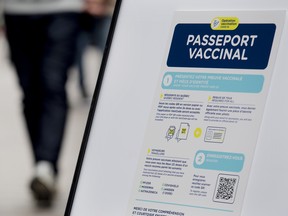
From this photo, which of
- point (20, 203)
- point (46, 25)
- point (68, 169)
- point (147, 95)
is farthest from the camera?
point (68, 169)

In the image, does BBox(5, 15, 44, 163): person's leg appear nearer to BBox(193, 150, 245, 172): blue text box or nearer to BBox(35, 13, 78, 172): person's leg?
BBox(35, 13, 78, 172): person's leg

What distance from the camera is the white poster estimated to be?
3.67 ft

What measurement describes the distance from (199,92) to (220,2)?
0.13 metres

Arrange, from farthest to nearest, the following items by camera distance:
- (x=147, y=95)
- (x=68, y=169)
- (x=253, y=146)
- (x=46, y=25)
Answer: (x=68, y=169), (x=46, y=25), (x=147, y=95), (x=253, y=146)

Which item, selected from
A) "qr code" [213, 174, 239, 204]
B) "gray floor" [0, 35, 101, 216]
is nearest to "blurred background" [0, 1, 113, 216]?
"gray floor" [0, 35, 101, 216]

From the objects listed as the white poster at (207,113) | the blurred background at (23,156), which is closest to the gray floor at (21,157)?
the blurred background at (23,156)

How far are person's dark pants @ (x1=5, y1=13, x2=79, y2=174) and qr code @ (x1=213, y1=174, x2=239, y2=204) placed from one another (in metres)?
2.74

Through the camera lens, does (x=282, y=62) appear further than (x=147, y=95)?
No

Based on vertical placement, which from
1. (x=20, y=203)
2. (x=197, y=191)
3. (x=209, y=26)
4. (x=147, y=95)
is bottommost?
(x=20, y=203)

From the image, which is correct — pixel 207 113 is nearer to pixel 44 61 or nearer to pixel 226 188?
pixel 226 188

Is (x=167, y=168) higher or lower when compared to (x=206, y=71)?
lower

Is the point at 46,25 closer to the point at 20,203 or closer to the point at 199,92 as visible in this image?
the point at 20,203

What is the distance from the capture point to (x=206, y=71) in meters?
1.18

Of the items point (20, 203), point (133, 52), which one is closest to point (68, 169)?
point (20, 203)
